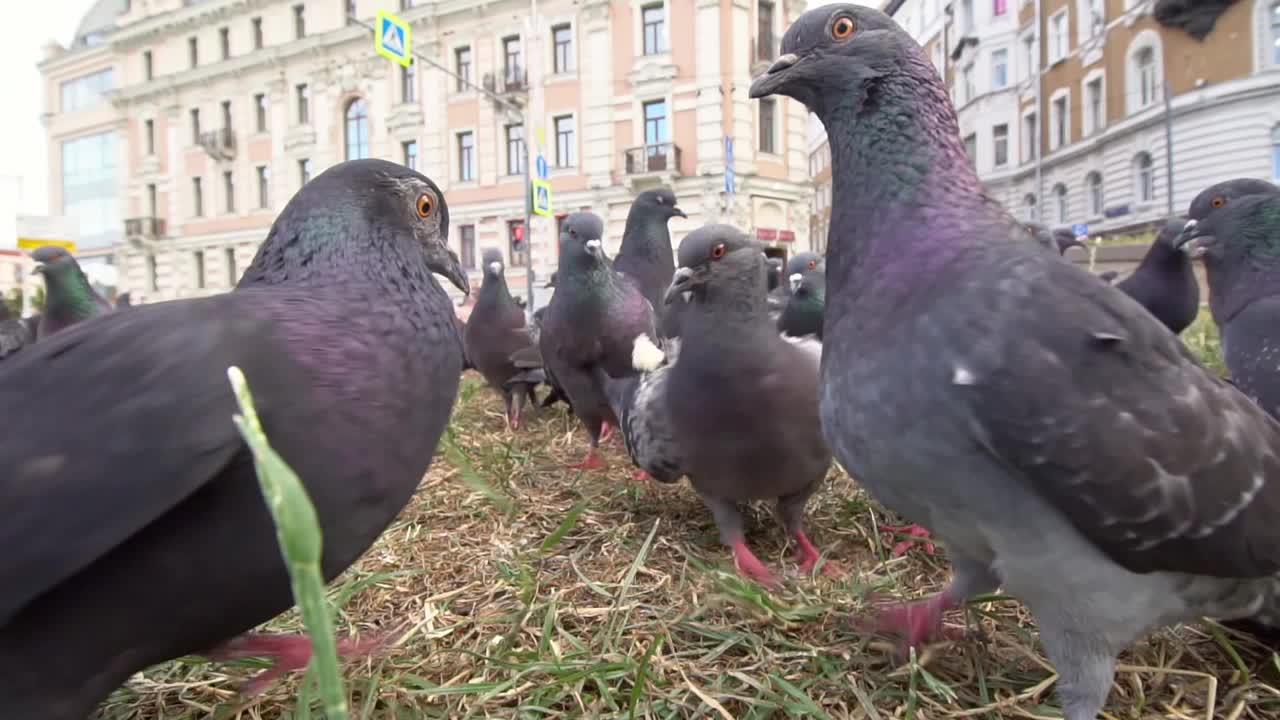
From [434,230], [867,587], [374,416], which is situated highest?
[434,230]

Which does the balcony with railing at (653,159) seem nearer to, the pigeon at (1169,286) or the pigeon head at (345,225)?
the pigeon at (1169,286)

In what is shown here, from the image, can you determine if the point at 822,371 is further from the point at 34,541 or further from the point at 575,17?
the point at 575,17

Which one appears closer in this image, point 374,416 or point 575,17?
point 374,416

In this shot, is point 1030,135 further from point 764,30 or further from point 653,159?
point 653,159

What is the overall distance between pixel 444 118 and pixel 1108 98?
70.8ft

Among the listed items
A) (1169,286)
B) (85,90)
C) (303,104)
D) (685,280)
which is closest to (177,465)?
(685,280)

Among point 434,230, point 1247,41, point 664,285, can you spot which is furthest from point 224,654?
point 1247,41

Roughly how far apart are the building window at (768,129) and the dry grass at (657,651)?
840 inches

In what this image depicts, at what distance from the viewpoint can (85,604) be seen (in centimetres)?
111

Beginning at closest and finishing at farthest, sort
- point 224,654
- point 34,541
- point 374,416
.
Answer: point 34,541
point 374,416
point 224,654

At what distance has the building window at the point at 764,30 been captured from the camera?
22.2m

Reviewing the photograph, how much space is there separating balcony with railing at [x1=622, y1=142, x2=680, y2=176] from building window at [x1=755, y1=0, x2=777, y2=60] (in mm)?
3637

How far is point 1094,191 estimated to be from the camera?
27047mm

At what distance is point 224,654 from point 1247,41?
2880 centimetres
